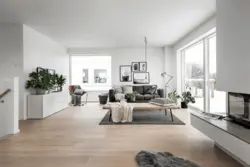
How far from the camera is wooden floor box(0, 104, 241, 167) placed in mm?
2893

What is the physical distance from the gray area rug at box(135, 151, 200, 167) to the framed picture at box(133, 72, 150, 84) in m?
7.92

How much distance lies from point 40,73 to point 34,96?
2.49 ft

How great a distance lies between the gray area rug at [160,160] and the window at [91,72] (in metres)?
9.40

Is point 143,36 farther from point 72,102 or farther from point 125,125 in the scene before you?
point 72,102

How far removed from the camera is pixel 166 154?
305 centimetres

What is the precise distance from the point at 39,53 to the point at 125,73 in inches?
182

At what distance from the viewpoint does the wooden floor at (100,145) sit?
9.49ft

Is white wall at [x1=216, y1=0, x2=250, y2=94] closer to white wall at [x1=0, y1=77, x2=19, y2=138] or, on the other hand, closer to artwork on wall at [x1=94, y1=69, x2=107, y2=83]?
white wall at [x1=0, y1=77, x2=19, y2=138]

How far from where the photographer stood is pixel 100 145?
363 cm

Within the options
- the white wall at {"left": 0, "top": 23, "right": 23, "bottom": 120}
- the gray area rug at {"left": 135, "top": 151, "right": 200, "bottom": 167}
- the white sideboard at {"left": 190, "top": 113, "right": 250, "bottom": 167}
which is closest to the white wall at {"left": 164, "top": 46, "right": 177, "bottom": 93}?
the white wall at {"left": 0, "top": 23, "right": 23, "bottom": 120}

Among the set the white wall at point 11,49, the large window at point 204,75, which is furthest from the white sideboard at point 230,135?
the white wall at point 11,49

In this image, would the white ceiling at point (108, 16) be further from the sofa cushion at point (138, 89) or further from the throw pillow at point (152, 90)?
the sofa cushion at point (138, 89)

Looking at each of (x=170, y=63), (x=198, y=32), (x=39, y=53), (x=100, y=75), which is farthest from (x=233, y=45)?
(x=100, y=75)

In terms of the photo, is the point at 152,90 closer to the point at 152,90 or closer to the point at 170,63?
the point at 152,90
